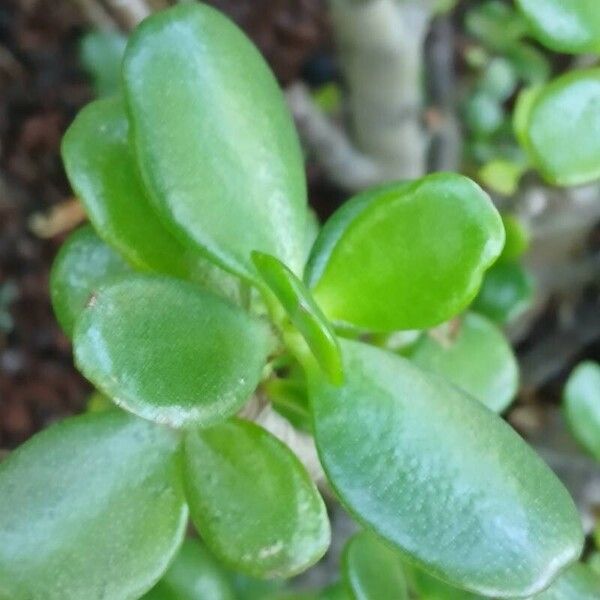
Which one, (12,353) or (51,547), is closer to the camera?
(51,547)

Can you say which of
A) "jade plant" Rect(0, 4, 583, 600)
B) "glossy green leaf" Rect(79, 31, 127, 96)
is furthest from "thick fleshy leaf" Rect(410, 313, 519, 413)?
"glossy green leaf" Rect(79, 31, 127, 96)

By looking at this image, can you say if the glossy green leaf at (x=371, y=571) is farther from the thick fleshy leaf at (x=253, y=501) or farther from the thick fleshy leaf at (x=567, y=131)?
the thick fleshy leaf at (x=567, y=131)

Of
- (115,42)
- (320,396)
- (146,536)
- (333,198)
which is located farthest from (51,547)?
(333,198)

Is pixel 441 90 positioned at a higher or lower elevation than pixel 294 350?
lower

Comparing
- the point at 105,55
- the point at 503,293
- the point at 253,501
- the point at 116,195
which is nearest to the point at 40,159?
the point at 105,55

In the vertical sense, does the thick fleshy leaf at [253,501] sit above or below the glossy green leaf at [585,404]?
above

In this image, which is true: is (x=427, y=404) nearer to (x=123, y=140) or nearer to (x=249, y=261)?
(x=249, y=261)

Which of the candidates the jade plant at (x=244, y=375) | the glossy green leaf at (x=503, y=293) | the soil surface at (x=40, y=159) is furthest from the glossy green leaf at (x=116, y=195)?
the soil surface at (x=40, y=159)

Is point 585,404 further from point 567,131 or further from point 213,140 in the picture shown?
point 213,140
